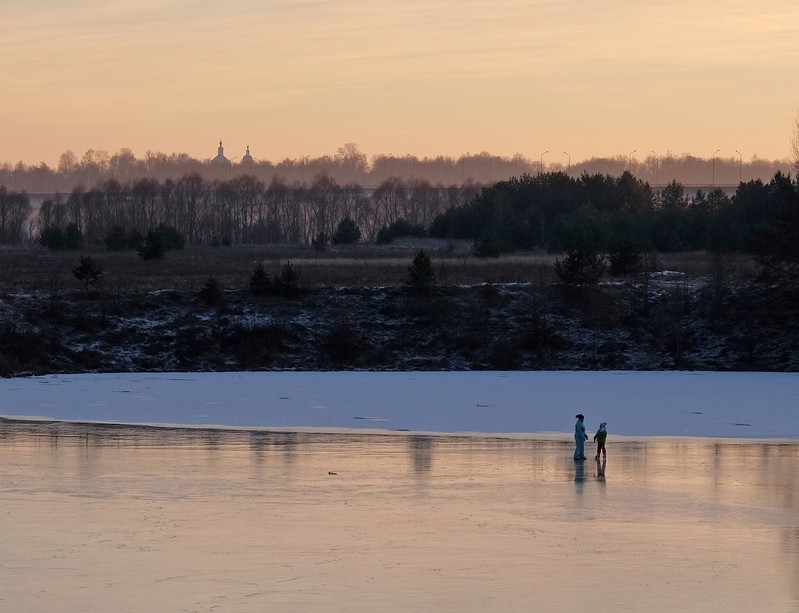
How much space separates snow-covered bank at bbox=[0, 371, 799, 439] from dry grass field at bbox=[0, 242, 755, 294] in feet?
46.4

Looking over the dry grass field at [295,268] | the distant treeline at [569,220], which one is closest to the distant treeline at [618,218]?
the distant treeline at [569,220]

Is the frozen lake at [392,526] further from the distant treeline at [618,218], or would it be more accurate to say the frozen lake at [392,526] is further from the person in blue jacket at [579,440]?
the distant treeline at [618,218]

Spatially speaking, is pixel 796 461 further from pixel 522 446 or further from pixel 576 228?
pixel 576 228

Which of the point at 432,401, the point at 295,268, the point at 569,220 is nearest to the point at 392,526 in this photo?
the point at 432,401

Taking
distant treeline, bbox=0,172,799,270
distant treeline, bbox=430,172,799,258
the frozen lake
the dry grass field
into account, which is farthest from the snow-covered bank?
distant treeline, bbox=0,172,799,270

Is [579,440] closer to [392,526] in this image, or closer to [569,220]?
[392,526]

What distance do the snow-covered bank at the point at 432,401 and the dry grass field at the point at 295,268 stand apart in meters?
14.1

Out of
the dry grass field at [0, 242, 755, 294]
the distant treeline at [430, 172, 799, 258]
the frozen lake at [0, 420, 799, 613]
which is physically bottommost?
the frozen lake at [0, 420, 799, 613]

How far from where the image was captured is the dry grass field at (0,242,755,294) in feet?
202

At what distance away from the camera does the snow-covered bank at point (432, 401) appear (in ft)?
101

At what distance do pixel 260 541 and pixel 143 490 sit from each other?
466 cm

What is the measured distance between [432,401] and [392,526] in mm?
19391

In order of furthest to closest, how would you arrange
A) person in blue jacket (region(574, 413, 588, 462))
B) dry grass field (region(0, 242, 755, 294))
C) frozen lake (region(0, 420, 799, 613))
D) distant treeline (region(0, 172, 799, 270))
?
distant treeline (region(0, 172, 799, 270))
dry grass field (region(0, 242, 755, 294))
person in blue jacket (region(574, 413, 588, 462))
frozen lake (region(0, 420, 799, 613))

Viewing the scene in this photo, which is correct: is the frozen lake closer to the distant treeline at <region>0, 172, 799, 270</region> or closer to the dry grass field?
the dry grass field
